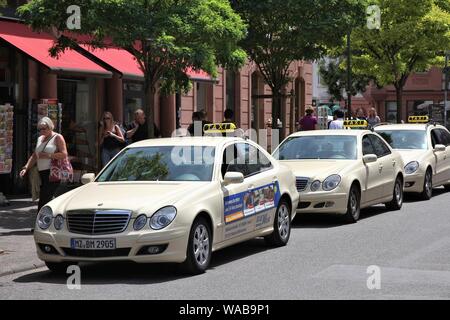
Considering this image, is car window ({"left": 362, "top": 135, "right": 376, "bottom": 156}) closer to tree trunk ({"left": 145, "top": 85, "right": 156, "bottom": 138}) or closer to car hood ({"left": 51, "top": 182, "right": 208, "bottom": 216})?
tree trunk ({"left": 145, "top": 85, "right": 156, "bottom": 138})

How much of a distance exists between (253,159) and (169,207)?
7.62 ft

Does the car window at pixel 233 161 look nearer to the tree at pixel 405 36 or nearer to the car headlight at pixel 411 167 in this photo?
the car headlight at pixel 411 167

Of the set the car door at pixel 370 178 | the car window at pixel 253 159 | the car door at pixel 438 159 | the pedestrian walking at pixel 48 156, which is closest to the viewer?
the car window at pixel 253 159

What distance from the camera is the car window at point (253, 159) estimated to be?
34.5 ft

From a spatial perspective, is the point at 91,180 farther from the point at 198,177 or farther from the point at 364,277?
the point at 364,277

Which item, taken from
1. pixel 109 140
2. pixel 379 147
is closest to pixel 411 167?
pixel 379 147

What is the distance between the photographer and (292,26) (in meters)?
21.7

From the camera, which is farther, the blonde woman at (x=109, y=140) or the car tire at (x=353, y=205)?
the blonde woman at (x=109, y=140)

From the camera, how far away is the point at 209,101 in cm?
2747

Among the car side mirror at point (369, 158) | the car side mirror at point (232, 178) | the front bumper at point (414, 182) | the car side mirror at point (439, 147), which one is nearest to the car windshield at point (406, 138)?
the car side mirror at point (439, 147)

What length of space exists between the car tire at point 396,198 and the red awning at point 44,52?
21.4 ft

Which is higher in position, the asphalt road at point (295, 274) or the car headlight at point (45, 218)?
the car headlight at point (45, 218)

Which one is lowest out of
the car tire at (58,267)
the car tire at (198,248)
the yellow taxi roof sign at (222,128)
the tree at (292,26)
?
the car tire at (58,267)

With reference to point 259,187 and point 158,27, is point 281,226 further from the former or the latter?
point 158,27
